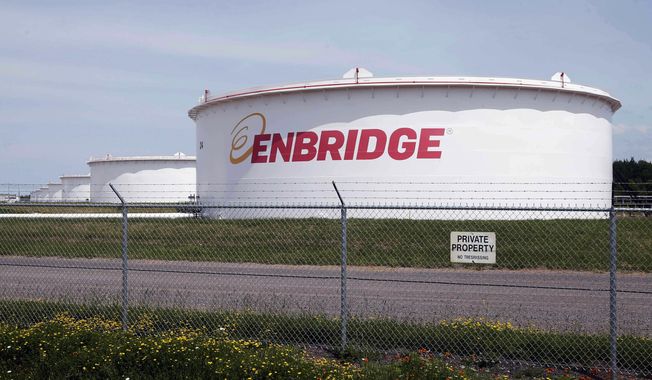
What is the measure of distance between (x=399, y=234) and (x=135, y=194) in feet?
112

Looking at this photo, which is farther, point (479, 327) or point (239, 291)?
point (239, 291)

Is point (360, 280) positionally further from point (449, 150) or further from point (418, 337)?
point (449, 150)

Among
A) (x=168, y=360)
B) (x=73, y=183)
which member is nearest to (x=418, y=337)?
(x=168, y=360)

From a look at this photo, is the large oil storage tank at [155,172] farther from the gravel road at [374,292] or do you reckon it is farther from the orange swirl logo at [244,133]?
the gravel road at [374,292]

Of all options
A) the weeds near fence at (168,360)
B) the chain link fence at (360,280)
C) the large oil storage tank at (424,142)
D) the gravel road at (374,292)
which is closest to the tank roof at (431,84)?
the large oil storage tank at (424,142)

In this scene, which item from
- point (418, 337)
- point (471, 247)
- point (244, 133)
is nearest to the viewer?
point (471, 247)

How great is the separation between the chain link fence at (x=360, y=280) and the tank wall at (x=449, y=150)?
1.05 m

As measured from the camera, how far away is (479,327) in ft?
28.6

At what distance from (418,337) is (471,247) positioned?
1364 millimetres

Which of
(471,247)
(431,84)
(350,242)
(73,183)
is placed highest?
(431,84)

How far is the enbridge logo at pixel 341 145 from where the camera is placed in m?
25.6

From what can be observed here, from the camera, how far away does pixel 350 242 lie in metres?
20.8

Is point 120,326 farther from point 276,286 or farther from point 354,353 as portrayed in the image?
point 276,286

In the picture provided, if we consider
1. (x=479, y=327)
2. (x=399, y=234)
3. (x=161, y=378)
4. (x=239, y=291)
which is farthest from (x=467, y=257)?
(x=399, y=234)
